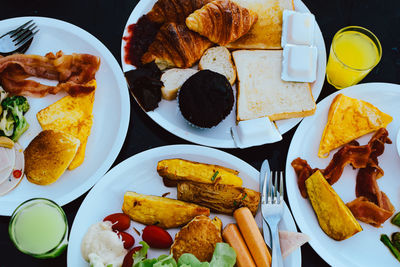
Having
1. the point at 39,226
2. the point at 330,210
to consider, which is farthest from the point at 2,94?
the point at 330,210

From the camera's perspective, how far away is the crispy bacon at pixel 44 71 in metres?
2.23

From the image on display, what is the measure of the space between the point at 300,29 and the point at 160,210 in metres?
1.37

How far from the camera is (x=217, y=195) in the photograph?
1.99m

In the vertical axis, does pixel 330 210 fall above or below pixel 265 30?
below

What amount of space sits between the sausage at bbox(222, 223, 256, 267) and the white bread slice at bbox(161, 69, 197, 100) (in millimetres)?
827

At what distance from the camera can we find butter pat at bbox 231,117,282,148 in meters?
2.13

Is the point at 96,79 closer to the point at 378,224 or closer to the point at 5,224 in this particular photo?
the point at 5,224

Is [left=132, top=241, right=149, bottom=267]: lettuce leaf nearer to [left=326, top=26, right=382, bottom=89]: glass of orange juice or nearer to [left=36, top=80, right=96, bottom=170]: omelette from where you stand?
[left=36, top=80, right=96, bottom=170]: omelette

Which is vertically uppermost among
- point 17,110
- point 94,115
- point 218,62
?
point 218,62

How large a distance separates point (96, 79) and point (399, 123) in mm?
1913

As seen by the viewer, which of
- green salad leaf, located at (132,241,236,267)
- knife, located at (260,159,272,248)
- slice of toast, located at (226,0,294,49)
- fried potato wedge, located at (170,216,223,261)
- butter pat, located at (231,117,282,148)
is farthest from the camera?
slice of toast, located at (226,0,294,49)

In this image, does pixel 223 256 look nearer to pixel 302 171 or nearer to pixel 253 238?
pixel 253 238

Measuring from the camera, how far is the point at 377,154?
222 cm

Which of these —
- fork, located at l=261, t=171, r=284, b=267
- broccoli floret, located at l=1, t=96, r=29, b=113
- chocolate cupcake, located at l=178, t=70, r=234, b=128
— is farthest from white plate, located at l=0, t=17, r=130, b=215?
fork, located at l=261, t=171, r=284, b=267
